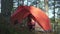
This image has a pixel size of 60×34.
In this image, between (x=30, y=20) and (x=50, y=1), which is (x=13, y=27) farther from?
(x=50, y=1)

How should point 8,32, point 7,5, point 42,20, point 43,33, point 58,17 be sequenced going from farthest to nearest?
point 58,17 → point 7,5 → point 42,20 → point 43,33 → point 8,32

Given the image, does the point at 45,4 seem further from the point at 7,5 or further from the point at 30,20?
the point at 30,20

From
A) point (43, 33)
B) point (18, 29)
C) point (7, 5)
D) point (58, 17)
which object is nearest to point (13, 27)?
point (18, 29)

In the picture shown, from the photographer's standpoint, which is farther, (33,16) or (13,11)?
(13,11)

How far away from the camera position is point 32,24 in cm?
321

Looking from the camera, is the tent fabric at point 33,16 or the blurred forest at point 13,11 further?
the tent fabric at point 33,16

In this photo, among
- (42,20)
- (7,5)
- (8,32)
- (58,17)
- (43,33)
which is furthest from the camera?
(58,17)

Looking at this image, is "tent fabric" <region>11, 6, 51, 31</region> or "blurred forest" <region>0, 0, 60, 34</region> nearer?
"blurred forest" <region>0, 0, 60, 34</region>

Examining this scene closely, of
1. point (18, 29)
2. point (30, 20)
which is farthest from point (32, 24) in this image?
point (18, 29)

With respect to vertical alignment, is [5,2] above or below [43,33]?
above

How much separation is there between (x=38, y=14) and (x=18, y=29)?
25.5 inches

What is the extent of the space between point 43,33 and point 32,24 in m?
0.36

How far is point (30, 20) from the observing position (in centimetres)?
320

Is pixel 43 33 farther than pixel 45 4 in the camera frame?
No
